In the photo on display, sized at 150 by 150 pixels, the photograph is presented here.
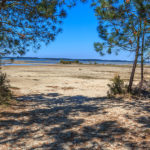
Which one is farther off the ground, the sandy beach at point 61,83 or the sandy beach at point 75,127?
the sandy beach at point 61,83

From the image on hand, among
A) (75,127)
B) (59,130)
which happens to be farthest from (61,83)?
(59,130)

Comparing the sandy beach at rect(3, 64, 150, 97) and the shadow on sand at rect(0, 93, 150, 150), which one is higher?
the sandy beach at rect(3, 64, 150, 97)

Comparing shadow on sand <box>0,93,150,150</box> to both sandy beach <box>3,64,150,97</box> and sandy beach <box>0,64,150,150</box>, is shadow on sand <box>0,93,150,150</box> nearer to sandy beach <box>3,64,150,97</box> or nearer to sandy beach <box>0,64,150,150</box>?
sandy beach <box>0,64,150,150</box>

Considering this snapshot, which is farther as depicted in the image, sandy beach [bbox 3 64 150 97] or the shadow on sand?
sandy beach [bbox 3 64 150 97]

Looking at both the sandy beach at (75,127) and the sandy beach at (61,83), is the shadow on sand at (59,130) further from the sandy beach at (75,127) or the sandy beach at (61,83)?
the sandy beach at (61,83)

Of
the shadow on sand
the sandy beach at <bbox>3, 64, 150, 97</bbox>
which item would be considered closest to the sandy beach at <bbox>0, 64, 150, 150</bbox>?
the shadow on sand

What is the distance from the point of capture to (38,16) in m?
5.83

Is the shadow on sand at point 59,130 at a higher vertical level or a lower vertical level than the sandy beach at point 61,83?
lower

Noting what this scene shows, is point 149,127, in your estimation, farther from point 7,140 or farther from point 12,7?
point 12,7

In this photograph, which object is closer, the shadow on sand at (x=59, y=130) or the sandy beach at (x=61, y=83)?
the shadow on sand at (x=59, y=130)

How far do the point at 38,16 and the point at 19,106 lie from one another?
351 centimetres

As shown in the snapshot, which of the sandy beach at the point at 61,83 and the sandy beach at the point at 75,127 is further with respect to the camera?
the sandy beach at the point at 61,83

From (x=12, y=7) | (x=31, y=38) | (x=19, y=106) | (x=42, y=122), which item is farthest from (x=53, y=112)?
(x=12, y=7)

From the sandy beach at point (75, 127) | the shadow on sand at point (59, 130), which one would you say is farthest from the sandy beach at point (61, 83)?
the shadow on sand at point (59, 130)
